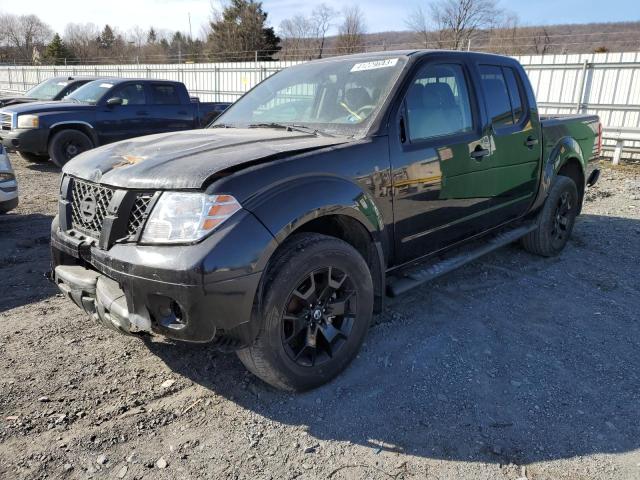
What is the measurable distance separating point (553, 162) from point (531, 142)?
1.80ft

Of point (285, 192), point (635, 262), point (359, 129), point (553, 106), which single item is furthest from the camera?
point (553, 106)

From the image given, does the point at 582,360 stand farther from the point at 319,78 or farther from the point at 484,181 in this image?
the point at 319,78

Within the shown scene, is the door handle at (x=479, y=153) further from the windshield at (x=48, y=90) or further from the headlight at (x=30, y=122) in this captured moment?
the windshield at (x=48, y=90)

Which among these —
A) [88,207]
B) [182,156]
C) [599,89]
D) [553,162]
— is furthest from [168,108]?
[599,89]

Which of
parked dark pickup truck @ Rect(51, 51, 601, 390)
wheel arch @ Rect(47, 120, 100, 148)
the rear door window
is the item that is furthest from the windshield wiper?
wheel arch @ Rect(47, 120, 100, 148)

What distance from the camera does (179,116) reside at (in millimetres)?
11000

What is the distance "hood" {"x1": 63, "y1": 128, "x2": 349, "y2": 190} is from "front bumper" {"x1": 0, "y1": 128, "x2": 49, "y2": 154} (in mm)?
7373

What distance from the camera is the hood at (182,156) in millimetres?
2484

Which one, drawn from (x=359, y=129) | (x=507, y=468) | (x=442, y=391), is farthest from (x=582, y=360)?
(x=359, y=129)

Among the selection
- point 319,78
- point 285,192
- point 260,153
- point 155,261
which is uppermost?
point 319,78

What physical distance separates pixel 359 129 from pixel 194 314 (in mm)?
1582

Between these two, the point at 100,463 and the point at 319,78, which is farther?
the point at 319,78

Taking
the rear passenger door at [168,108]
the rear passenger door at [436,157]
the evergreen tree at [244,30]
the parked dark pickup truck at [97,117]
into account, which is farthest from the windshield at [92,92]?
the evergreen tree at [244,30]

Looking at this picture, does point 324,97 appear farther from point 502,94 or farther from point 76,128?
point 76,128
